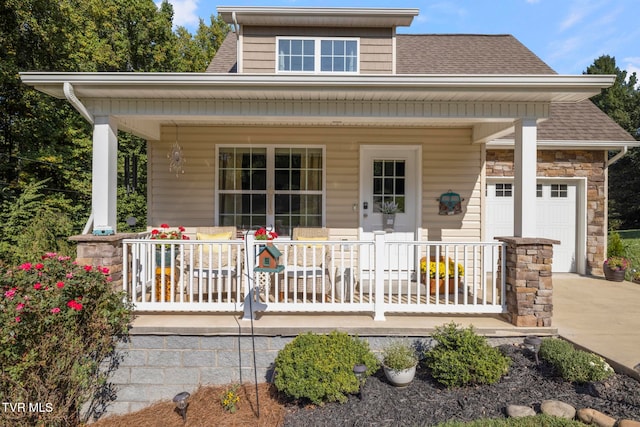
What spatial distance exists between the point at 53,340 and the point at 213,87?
110 inches

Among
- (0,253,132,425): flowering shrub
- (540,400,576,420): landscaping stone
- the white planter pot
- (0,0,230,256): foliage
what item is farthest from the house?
(0,0,230,256): foliage

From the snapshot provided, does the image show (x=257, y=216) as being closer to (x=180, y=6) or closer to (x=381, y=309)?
(x=381, y=309)

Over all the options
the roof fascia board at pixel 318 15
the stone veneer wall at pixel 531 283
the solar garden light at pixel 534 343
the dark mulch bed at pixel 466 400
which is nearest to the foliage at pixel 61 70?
the roof fascia board at pixel 318 15

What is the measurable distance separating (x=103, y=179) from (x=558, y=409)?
190 inches

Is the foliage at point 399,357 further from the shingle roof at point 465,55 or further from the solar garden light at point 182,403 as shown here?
the shingle roof at point 465,55

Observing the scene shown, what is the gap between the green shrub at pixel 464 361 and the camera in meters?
3.14

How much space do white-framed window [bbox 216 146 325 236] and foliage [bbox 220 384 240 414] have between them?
2972 mm

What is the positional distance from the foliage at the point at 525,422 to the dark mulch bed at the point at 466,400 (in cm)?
12

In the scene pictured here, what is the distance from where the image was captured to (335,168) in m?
5.96

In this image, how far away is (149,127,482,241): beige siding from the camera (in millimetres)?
5930

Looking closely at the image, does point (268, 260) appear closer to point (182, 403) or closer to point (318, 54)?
point (182, 403)

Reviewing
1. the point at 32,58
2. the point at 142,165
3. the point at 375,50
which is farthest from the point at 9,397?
the point at 142,165

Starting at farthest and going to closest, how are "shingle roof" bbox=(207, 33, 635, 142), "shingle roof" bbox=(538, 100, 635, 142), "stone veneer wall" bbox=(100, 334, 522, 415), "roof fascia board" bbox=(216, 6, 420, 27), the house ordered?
"shingle roof" bbox=(207, 33, 635, 142), "shingle roof" bbox=(538, 100, 635, 142), "roof fascia board" bbox=(216, 6, 420, 27), the house, "stone veneer wall" bbox=(100, 334, 522, 415)

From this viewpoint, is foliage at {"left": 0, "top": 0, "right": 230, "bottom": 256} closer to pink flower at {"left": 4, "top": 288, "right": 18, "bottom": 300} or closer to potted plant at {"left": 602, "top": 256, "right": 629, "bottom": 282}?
pink flower at {"left": 4, "top": 288, "right": 18, "bottom": 300}
